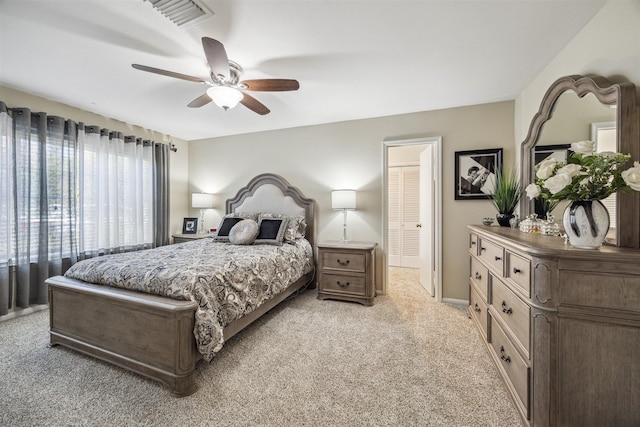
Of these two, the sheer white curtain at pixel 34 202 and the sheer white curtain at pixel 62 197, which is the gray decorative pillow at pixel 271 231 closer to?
the sheer white curtain at pixel 62 197

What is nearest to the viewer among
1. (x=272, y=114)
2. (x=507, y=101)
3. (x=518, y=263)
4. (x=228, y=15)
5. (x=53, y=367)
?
(x=518, y=263)

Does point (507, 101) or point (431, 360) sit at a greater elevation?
point (507, 101)

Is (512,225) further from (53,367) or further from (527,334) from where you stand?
(53,367)

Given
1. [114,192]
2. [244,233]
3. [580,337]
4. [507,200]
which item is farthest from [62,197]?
[507,200]

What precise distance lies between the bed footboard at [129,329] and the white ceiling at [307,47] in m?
1.87

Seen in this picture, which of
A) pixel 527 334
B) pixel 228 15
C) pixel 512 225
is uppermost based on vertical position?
pixel 228 15

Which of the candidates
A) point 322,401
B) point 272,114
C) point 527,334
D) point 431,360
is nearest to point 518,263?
point 527,334

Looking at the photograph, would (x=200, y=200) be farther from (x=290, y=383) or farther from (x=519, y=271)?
(x=519, y=271)

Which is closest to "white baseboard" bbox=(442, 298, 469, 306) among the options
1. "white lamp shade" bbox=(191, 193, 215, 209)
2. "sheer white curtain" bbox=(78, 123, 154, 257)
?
"white lamp shade" bbox=(191, 193, 215, 209)

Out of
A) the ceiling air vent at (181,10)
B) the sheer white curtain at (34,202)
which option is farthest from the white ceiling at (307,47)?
the sheer white curtain at (34,202)

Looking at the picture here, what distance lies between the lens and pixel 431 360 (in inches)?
79.7

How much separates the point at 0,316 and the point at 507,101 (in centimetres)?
599

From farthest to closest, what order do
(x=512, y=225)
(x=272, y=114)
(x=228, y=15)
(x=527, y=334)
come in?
(x=272, y=114) → (x=512, y=225) → (x=228, y=15) → (x=527, y=334)

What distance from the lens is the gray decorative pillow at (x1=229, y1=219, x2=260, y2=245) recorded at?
10.7ft
